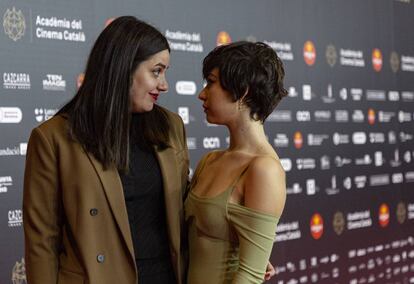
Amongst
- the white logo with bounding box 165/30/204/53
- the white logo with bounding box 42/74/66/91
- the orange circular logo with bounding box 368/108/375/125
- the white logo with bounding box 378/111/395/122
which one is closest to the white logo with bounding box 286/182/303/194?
the orange circular logo with bounding box 368/108/375/125

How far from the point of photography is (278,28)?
4.68 meters

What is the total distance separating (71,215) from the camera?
1.93 metres

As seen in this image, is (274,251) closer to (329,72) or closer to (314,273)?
(314,273)

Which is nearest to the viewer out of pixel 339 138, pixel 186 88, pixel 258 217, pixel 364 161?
pixel 258 217

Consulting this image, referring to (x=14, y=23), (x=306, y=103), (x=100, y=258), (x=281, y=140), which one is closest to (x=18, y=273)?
(x=14, y=23)

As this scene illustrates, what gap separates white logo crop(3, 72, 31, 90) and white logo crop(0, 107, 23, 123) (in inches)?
3.9

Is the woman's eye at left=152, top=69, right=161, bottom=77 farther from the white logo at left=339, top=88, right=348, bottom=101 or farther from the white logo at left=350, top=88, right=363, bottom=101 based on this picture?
the white logo at left=350, top=88, right=363, bottom=101

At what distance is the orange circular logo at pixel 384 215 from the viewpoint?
219 inches

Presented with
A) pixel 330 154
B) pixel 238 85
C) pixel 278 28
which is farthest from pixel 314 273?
pixel 238 85

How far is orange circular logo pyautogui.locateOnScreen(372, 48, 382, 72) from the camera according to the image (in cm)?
546

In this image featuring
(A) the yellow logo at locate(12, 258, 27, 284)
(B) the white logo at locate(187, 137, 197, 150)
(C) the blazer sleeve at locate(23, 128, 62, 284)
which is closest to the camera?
(C) the blazer sleeve at locate(23, 128, 62, 284)

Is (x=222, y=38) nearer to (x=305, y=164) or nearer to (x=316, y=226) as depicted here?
(x=305, y=164)

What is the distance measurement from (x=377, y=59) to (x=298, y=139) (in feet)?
3.79

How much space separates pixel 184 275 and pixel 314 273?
3093mm
